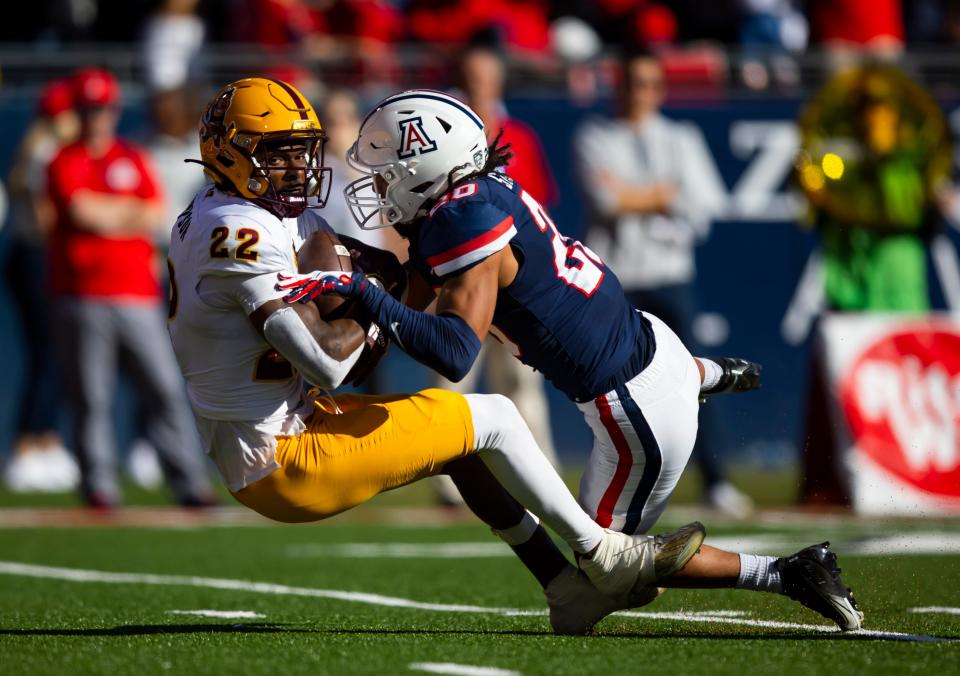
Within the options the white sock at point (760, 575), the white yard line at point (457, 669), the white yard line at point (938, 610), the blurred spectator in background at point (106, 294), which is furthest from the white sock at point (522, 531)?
the blurred spectator in background at point (106, 294)

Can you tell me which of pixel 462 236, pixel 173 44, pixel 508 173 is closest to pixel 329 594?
pixel 462 236

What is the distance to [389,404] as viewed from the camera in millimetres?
4230

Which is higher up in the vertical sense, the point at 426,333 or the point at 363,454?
the point at 426,333

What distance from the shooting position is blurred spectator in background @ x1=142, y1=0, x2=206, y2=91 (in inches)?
395

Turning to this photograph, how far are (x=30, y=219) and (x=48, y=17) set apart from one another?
3029 millimetres

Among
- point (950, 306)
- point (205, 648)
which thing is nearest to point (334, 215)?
point (950, 306)

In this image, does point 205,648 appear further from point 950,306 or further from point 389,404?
point 950,306

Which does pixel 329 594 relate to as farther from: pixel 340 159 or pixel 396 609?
pixel 340 159

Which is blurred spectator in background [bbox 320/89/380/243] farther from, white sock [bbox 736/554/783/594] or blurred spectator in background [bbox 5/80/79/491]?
white sock [bbox 736/554/783/594]

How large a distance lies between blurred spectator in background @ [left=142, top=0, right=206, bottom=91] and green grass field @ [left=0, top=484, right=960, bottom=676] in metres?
3.48

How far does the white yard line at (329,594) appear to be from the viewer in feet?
14.4

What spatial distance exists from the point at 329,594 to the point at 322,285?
1.70 meters

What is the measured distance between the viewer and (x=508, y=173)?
8344mm

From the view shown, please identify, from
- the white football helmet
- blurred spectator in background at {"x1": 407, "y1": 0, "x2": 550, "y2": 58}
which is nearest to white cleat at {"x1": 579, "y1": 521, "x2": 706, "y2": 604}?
the white football helmet
